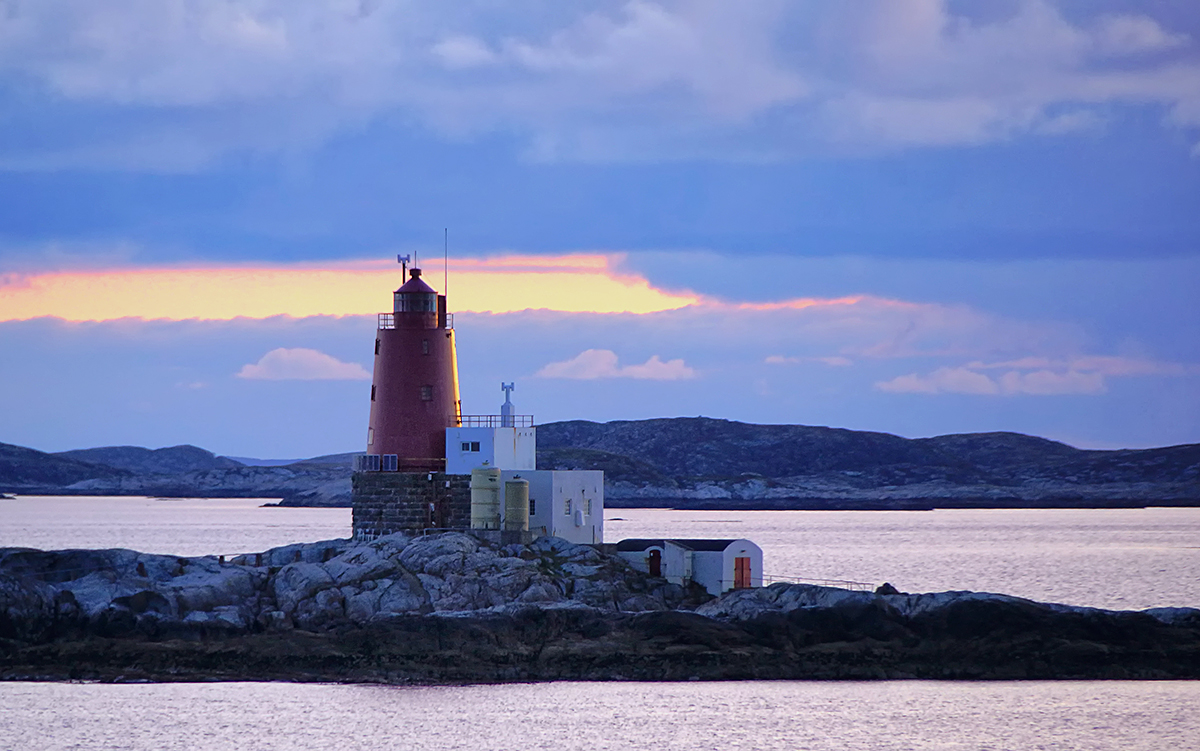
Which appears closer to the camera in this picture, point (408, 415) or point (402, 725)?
point (402, 725)

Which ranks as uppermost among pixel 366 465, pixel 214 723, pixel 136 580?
pixel 366 465

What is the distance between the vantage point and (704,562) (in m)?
46.8

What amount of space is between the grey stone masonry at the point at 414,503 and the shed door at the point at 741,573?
26.6 feet

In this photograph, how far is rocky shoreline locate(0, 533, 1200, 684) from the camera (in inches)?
1610

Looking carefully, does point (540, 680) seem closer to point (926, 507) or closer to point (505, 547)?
point (505, 547)

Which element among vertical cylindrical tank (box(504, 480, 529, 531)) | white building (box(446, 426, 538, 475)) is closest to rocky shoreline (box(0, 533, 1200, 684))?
vertical cylindrical tank (box(504, 480, 529, 531))

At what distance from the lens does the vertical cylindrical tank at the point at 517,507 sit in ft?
154

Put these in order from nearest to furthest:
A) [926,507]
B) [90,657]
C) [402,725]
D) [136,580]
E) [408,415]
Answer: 1. [402,725]
2. [90,657]
3. [136,580]
4. [408,415]
5. [926,507]

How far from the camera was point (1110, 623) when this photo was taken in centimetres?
4322

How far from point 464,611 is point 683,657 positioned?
597cm

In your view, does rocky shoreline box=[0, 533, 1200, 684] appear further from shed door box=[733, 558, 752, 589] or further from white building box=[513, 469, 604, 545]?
white building box=[513, 469, 604, 545]

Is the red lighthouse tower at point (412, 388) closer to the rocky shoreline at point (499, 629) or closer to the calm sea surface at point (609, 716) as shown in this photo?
the rocky shoreline at point (499, 629)

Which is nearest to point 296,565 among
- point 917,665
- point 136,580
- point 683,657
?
point 136,580

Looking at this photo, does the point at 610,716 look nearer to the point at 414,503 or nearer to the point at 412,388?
the point at 414,503
